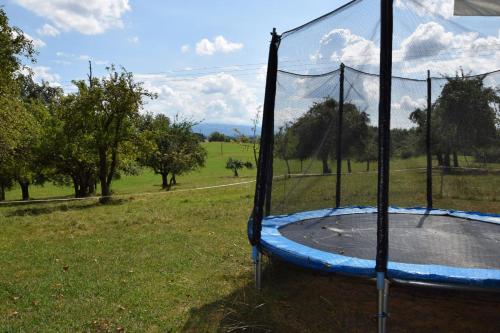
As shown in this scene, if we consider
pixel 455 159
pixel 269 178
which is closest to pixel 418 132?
pixel 455 159

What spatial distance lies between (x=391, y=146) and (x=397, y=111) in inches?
16.7

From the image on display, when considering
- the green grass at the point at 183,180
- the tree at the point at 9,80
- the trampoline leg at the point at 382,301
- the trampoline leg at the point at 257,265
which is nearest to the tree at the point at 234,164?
the green grass at the point at 183,180

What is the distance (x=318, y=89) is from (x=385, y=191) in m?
2.24

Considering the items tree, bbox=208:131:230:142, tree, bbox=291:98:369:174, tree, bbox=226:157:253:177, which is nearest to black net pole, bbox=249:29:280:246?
tree, bbox=291:98:369:174

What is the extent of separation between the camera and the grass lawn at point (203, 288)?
2994 millimetres

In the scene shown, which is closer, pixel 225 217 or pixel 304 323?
pixel 304 323

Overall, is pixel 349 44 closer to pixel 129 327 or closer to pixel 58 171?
pixel 129 327

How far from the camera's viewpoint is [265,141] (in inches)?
142

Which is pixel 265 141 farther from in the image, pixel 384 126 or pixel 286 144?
pixel 384 126

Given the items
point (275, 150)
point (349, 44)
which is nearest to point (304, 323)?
point (275, 150)

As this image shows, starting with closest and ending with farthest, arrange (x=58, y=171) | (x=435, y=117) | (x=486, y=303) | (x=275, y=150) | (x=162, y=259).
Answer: (x=486, y=303), (x=275, y=150), (x=162, y=259), (x=435, y=117), (x=58, y=171)

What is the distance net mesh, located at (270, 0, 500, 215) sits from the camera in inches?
127

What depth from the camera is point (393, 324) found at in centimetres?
292

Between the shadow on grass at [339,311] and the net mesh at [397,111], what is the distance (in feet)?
4.03
